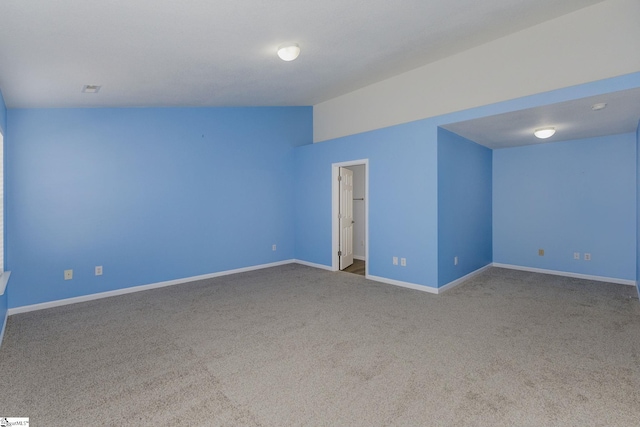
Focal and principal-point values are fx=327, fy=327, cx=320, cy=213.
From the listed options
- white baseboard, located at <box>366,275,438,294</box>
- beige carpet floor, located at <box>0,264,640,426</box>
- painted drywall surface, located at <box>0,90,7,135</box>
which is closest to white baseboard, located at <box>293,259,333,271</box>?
white baseboard, located at <box>366,275,438,294</box>

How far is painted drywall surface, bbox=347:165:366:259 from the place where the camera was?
7.21 m

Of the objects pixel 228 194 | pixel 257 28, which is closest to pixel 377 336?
pixel 257 28

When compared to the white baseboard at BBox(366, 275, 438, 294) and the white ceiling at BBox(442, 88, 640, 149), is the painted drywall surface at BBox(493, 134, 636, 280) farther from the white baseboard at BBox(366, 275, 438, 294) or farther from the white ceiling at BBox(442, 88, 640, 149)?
the white baseboard at BBox(366, 275, 438, 294)

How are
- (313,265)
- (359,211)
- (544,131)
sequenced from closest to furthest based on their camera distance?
(544,131) → (313,265) → (359,211)

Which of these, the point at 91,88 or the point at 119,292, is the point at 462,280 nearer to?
the point at 119,292

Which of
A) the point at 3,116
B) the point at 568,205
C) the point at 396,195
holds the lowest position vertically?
the point at 568,205

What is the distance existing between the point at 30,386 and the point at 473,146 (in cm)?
588

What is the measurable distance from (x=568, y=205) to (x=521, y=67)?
288 cm

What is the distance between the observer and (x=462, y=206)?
4992mm

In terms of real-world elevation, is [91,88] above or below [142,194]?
above

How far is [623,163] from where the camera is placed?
4773 mm

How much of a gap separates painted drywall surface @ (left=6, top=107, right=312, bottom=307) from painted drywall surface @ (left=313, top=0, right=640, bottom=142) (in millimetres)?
2228

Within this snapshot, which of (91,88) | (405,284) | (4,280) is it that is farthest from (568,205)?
(4,280)

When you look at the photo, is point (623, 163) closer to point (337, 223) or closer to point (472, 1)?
point (472, 1)
